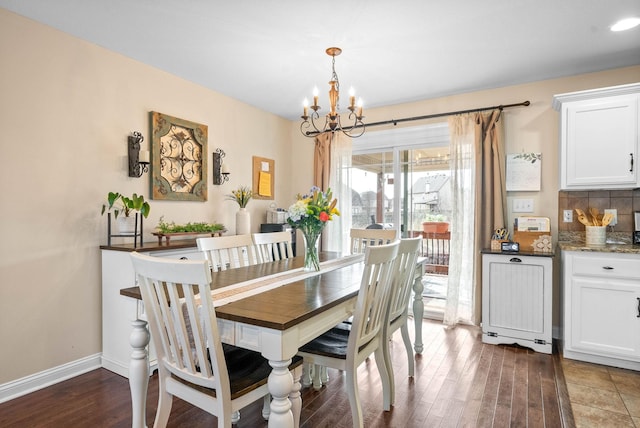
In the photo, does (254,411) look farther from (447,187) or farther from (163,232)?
(447,187)

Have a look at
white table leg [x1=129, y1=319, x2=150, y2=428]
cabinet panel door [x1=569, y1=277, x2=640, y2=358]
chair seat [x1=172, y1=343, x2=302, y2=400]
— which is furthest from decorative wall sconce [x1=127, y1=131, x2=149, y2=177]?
cabinet panel door [x1=569, y1=277, x2=640, y2=358]

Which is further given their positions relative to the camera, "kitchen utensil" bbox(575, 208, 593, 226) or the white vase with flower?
the white vase with flower

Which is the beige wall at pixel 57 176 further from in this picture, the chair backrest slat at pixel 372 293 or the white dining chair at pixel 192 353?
the chair backrest slat at pixel 372 293

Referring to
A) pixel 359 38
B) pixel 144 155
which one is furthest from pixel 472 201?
pixel 144 155

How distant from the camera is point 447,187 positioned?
156 inches

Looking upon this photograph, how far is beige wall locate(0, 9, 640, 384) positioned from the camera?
231cm

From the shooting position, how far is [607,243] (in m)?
3.09

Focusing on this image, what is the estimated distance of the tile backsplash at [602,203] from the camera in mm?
3088

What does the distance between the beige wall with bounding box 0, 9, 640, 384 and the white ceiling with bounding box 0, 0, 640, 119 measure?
0.16 meters

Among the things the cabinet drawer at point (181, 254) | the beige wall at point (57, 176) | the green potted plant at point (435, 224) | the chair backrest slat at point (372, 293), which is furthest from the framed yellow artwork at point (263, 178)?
the chair backrest slat at point (372, 293)

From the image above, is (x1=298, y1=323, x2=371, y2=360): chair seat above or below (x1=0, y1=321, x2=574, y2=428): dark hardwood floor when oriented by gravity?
above

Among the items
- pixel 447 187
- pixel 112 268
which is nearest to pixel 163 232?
pixel 112 268

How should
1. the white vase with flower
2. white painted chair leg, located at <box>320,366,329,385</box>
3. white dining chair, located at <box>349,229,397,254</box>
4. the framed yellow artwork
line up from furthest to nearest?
the framed yellow artwork → the white vase with flower → white dining chair, located at <box>349,229,397,254</box> → white painted chair leg, located at <box>320,366,329,385</box>

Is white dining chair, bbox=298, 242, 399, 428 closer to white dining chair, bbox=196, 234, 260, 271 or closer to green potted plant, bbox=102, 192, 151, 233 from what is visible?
white dining chair, bbox=196, 234, 260, 271
